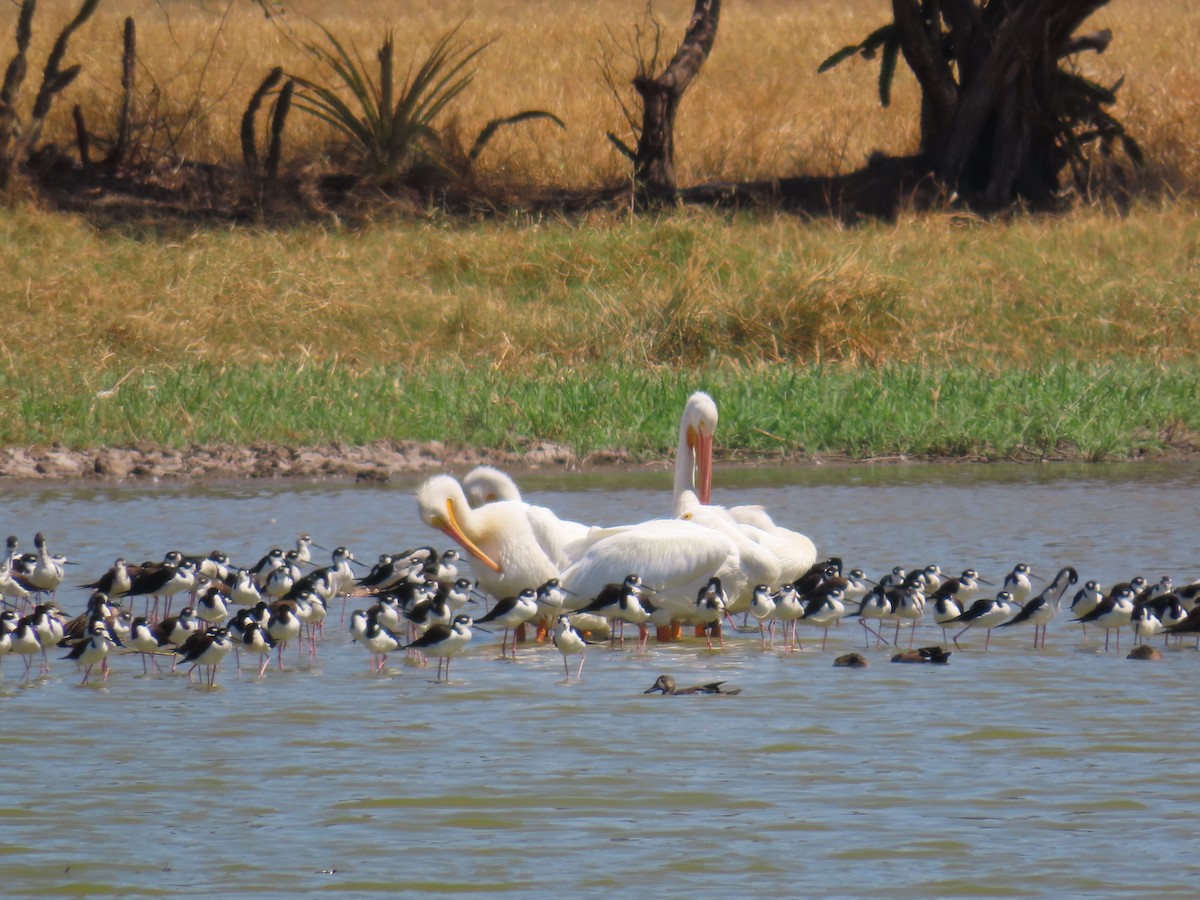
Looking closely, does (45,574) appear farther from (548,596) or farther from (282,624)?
(548,596)

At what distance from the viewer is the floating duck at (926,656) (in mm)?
8117

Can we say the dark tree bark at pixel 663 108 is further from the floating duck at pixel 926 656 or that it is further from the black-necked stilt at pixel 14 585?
the floating duck at pixel 926 656

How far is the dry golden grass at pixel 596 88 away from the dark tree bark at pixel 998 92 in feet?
5.67

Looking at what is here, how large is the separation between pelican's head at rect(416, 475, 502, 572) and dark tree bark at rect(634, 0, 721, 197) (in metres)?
15.2

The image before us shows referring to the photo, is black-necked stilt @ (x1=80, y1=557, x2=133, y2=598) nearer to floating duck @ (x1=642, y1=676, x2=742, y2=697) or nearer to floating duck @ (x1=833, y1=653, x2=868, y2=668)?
floating duck @ (x1=642, y1=676, x2=742, y2=697)

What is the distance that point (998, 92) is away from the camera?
77.5ft

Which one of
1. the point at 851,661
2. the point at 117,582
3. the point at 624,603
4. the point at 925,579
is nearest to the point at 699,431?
the point at 925,579

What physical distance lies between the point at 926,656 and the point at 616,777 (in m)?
2.34

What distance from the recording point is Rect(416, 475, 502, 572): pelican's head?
918 centimetres

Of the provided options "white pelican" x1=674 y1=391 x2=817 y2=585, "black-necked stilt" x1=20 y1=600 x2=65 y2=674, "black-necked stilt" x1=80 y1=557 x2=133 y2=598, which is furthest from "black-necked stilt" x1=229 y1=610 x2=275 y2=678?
"white pelican" x1=674 y1=391 x2=817 y2=585

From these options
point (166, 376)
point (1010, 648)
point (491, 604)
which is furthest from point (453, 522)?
point (166, 376)

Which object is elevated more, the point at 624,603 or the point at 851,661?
the point at 624,603

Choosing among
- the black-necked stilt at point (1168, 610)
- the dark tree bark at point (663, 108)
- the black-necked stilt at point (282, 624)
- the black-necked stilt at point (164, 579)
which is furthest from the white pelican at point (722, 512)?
the dark tree bark at point (663, 108)

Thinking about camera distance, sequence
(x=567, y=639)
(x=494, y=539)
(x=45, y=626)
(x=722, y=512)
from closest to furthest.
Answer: (x=45, y=626), (x=567, y=639), (x=494, y=539), (x=722, y=512)
